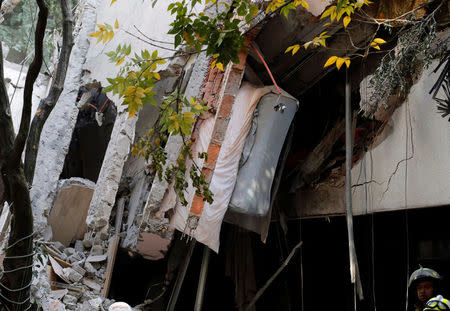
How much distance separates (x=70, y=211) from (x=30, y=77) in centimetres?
618

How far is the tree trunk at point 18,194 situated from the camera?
4055mm

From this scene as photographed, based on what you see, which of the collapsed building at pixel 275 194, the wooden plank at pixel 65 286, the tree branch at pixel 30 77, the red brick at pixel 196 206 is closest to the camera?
the tree branch at pixel 30 77

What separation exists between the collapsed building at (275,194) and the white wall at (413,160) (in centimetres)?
1

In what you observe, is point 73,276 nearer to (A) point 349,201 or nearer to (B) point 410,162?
(A) point 349,201

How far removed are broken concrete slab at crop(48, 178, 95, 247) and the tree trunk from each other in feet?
17.1

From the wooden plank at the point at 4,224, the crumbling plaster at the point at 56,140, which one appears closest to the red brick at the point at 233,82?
the crumbling plaster at the point at 56,140

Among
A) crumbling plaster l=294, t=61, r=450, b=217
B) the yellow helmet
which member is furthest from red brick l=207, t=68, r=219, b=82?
the yellow helmet

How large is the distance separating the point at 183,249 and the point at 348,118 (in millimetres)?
3308

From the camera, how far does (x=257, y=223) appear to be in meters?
6.68

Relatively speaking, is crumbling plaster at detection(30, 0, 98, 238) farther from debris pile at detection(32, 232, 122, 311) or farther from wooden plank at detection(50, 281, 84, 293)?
wooden plank at detection(50, 281, 84, 293)

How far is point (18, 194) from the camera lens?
4164 mm

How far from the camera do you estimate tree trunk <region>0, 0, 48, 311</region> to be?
405 cm

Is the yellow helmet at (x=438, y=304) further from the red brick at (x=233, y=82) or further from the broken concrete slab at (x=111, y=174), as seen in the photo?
the broken concrete slab at (x=111, y=174)

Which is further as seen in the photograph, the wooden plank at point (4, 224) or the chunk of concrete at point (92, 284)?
the wooden plank at point (4, 224)
